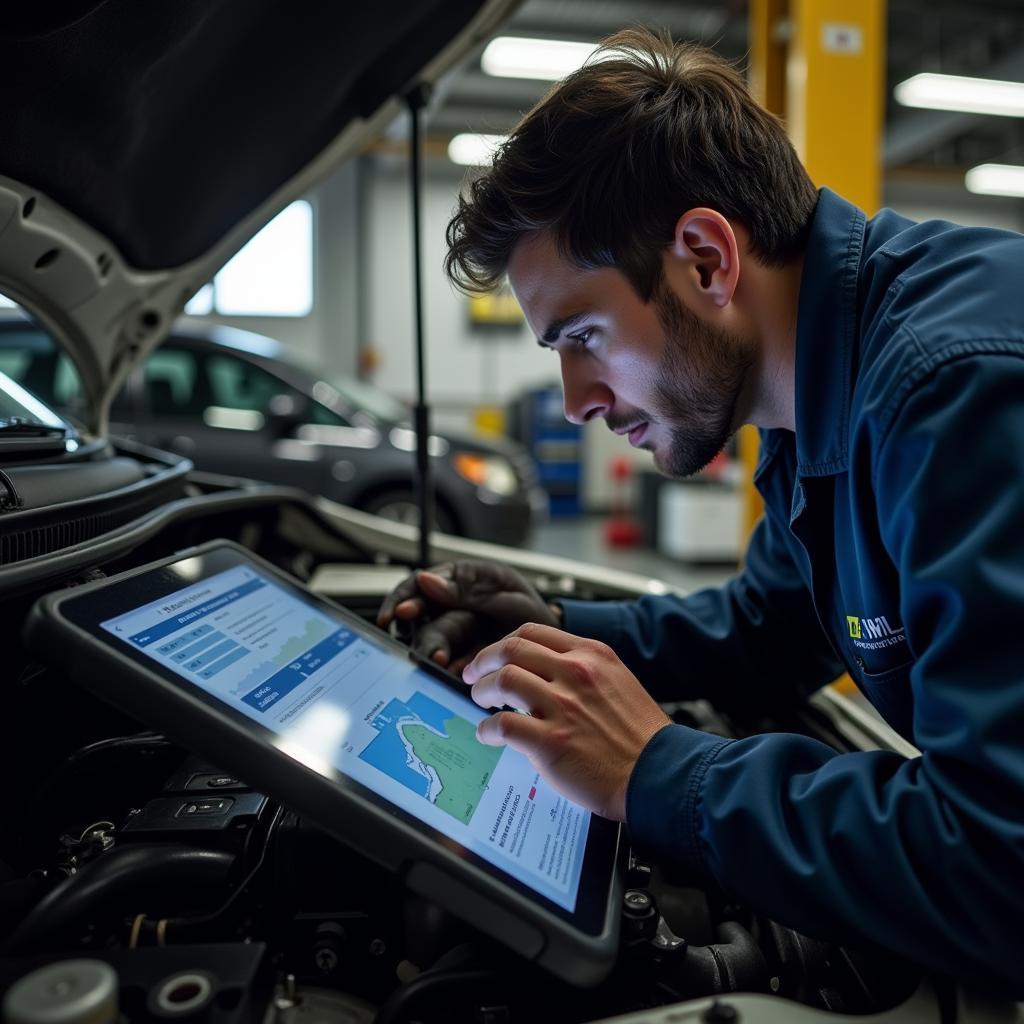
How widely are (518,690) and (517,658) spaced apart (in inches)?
1.3

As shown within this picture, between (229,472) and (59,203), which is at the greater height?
(59,203)

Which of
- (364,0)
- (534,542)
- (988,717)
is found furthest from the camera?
(534,542)

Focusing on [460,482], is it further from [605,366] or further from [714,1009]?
[714,1009]

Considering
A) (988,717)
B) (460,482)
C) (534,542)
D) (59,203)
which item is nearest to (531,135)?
(59,203)

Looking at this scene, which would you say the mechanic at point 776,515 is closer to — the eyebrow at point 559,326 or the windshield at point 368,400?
the eyebrow at point 559,326

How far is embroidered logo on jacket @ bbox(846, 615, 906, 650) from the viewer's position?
29.4 inches

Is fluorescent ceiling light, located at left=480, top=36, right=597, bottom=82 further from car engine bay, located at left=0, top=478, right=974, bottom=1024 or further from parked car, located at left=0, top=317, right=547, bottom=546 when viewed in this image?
car engine bay, located at left=0, top=478, right=974, bottom=1024

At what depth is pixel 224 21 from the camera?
3.01 ft

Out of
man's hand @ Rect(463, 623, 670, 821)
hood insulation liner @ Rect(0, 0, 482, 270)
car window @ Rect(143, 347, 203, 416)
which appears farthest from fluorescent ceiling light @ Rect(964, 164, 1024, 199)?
man's hand @ Rect(463, 623, 670, 821)

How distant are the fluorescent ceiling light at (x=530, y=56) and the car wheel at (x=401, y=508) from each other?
2.87m

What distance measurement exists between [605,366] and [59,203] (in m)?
0.70

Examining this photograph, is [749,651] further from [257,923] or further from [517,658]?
[257,923]

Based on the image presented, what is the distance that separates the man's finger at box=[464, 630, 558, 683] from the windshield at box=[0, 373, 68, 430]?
2.19 feet

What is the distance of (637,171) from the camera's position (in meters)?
0.87
